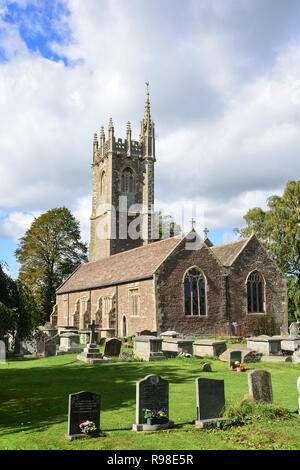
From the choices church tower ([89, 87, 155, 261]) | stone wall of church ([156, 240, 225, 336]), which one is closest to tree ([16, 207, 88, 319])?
church tower ([89, 87, 155, 261])

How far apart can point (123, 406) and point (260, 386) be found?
3134mm

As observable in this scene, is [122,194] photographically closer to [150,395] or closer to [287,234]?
[287,234]

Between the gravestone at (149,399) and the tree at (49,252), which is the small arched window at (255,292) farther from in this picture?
the tree at (49,252)

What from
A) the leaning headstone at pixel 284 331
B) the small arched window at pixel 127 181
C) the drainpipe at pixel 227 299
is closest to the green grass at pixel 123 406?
the drainpipe at pixel 227 299

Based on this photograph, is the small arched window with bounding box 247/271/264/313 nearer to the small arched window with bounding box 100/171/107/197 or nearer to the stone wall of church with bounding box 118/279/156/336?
the stone wall of church with bounding box 118/279/156/336

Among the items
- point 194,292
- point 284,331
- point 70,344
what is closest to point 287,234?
point 284,331

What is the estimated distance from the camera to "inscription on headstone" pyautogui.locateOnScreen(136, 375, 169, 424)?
7.60 m

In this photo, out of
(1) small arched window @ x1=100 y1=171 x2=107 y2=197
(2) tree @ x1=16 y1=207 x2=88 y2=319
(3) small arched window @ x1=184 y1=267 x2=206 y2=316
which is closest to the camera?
(3) small arched window @ x1=184 y1=267 x2=206 y2=316

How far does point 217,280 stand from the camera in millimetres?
26547

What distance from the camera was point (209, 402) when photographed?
→ 789 centimetres

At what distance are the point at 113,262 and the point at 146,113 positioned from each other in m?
25.0

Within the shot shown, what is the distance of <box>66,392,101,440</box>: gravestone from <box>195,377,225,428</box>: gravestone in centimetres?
191

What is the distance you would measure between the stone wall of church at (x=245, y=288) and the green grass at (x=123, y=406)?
34.1ft
